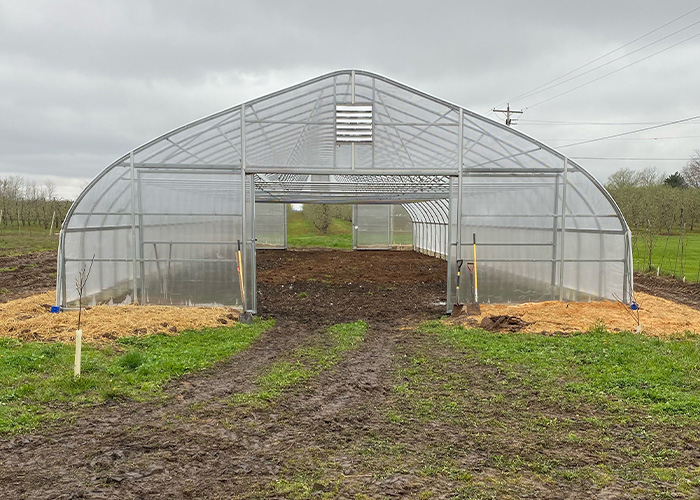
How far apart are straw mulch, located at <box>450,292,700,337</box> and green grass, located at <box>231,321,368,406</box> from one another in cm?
261

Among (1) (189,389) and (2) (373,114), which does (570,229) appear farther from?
(1) (189,389)

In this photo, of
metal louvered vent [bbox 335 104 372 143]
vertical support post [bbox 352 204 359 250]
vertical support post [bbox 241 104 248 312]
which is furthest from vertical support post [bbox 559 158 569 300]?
vertical support post [bbox 352 204 359 250]

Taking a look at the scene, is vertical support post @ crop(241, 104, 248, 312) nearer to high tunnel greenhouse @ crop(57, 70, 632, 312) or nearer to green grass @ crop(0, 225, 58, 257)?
high tunnel greenhouse @ crop(57, 70, 632, 312)

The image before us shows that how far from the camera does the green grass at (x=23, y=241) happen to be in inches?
1089

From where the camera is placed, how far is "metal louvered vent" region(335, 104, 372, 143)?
12.3 meters

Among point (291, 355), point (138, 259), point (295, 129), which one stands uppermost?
point (295, 129)

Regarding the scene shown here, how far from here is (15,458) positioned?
478 centimetres

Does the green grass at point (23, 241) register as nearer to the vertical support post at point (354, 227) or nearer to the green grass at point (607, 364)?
the vertical support post at point (354, 227)

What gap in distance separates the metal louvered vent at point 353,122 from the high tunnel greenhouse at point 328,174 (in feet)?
0.09

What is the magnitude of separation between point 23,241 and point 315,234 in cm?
2402

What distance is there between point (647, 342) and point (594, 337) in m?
0.85

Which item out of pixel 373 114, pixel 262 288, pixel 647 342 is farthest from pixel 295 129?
pixel 647 342

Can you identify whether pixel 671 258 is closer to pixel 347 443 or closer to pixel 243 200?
pixel 243 200

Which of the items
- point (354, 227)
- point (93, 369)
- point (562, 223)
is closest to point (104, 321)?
point (93, 369)
